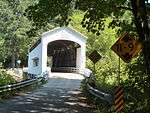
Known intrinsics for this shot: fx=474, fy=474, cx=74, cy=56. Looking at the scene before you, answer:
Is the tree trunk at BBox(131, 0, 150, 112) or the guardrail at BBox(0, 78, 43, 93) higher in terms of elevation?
the tree trunk at BBox(131, 0, 150, 112)

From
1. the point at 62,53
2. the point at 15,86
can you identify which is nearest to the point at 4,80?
the point at 15,86

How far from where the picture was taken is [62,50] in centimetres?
7019

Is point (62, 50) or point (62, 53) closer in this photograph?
point (62, 50)

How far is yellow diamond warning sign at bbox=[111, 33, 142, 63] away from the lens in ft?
51.8

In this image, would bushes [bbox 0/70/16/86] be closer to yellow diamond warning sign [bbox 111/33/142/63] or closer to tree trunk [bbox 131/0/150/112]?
tree trunk [bbox 131/0/150/112]

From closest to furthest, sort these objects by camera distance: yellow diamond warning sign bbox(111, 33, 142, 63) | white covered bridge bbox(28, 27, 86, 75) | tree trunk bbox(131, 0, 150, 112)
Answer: yellow diamond warning sign bbox(111, 33, 142, 63) → tree trunk bbox(131, 0, 150, 112) → white covered bridge bbox(28, 27, 86, 75)

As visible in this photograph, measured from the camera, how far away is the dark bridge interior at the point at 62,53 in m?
64.4

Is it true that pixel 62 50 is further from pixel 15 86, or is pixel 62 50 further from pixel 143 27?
pixel 143 27

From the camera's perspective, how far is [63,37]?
57.3 meters

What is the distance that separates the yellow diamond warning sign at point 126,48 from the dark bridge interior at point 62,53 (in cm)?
4530

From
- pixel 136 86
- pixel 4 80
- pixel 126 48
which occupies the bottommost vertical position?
pixel 4 80

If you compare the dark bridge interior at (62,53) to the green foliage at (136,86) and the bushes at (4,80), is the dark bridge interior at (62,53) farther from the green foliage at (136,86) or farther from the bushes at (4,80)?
the green foliage at (136,86)

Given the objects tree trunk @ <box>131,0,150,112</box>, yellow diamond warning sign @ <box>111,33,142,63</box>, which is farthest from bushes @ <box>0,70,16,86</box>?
yellow diamond warning sign @ <box>111,33,142,63</box>

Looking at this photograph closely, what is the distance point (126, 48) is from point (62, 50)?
2140 inches
